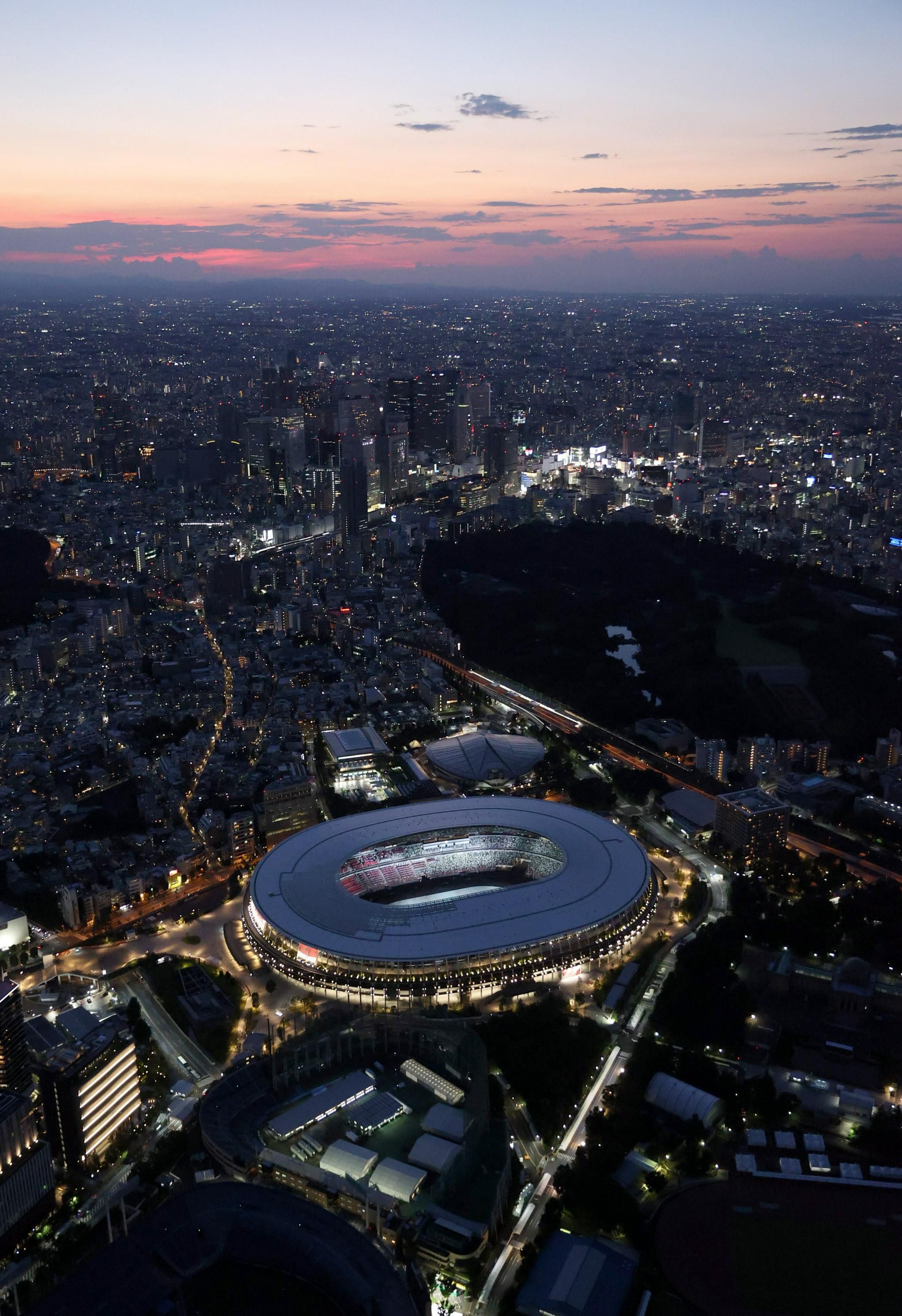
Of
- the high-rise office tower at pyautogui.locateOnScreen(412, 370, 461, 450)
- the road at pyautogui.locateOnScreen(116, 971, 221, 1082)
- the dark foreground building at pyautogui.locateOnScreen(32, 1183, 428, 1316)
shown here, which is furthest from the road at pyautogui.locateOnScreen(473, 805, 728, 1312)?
the high-rise office tower at pyautogui.locateOnScreen(412, 370, 461, 450)

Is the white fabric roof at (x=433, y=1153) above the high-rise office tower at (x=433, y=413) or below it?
below

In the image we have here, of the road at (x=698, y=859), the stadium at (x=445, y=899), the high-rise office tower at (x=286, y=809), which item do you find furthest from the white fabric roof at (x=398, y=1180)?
the high-rise office tower at (x=286, y=809)

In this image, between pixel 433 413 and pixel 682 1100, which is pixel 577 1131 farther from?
pixel 433 413

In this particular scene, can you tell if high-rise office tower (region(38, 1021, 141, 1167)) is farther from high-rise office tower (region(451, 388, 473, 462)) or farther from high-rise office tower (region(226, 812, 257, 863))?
high-rise office tower (region(451, 388, 473, 462))

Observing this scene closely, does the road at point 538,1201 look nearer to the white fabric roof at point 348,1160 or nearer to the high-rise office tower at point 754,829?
the white fabric roof at point 348,1160

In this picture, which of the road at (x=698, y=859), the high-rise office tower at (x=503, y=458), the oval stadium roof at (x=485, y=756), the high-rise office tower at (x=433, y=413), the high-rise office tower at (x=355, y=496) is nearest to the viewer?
the road at (x=698, y=859)

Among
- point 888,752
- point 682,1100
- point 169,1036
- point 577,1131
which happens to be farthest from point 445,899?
point 888,752
